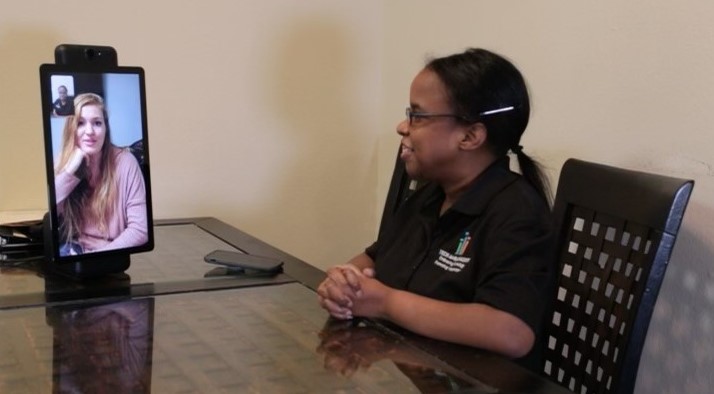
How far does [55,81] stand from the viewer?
52.1 inches

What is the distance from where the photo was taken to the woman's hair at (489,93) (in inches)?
53.2

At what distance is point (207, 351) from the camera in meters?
1.06

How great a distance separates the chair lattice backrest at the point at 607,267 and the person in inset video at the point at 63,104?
815 millimetres

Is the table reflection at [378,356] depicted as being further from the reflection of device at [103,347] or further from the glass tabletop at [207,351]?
the reflection of device at [103,347]

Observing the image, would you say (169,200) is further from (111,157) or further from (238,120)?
(111,157)

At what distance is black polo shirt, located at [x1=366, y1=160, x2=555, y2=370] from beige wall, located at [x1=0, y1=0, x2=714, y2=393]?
1.04ft

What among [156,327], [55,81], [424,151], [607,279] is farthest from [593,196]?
[55,81]

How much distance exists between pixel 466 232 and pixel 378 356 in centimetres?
33

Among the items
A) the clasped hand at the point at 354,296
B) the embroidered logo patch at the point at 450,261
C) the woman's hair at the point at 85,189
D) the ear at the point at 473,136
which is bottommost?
the clasped hand at the point at 354,296

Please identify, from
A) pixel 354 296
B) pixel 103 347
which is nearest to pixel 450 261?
pixel 354 296

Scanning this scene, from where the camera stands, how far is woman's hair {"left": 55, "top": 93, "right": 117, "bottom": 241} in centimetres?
134

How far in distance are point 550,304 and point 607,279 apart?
0.15m

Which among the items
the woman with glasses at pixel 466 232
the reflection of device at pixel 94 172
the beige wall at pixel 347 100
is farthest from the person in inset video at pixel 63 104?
the beige wall at pixel 347 100

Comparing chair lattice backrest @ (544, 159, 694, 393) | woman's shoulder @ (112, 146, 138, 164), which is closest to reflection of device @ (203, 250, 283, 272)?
woman's shoulder @ (112, 146, 138, 164)
